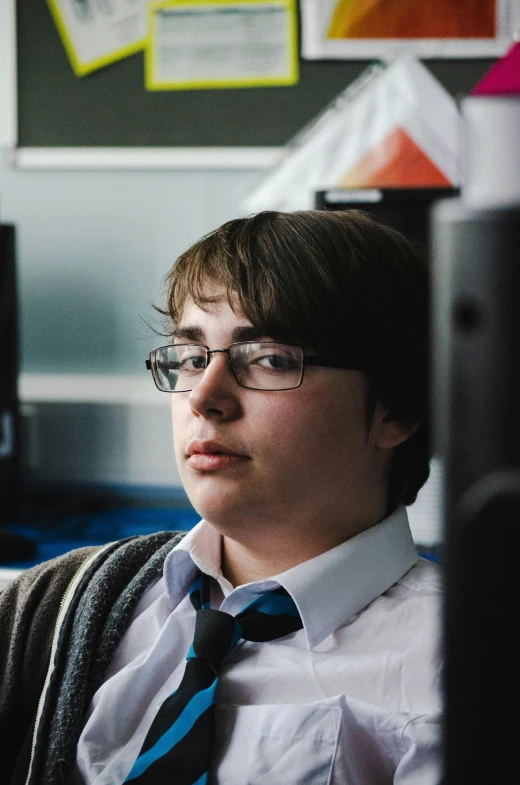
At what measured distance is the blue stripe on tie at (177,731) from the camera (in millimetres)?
718

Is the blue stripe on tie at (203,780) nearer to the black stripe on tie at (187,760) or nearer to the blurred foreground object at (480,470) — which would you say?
the black stripe on tie at (187,760)

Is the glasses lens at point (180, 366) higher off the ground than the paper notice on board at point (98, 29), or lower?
lower

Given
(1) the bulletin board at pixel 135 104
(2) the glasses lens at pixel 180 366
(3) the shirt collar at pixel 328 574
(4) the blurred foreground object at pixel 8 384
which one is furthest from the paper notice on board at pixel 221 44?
(3) the shirt collar at pixel 328 574

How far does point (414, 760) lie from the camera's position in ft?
2.16

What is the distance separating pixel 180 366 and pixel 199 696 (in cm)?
30

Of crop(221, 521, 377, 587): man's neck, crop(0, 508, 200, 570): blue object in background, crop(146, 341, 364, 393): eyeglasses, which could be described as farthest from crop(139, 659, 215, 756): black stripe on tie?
crop(0, 508, 200, 570): blue object in background

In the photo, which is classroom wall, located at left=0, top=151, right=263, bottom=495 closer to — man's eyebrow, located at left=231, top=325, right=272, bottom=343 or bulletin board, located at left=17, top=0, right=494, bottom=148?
bulletin board, located at left=17, top=0, right=494, bottom=148

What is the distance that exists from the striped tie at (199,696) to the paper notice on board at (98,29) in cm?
157

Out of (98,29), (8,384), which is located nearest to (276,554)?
(8,384)

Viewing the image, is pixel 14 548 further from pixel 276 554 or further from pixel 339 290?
pixel 339 290

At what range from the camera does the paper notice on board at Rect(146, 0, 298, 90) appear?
6.36 ft

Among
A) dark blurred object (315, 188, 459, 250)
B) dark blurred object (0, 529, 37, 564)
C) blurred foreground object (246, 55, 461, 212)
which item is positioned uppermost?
blurred foreground object (246, 55, 461, 212)

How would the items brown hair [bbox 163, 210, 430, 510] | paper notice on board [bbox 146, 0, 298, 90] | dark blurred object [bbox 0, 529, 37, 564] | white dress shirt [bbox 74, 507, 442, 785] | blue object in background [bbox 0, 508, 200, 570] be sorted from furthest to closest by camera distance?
paper notice on board [bbox 146, 0, 298, 90] → blue object in background [bbox 0, 508, 200, 570] → dark blurred object [bbox 0, 529, 37, 564] → brown hair [bbox 163, 210, 430, 510] → white dress shirt [bbox 74, 507, 442, 785]

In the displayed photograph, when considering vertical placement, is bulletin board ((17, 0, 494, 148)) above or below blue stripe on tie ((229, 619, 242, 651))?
above
